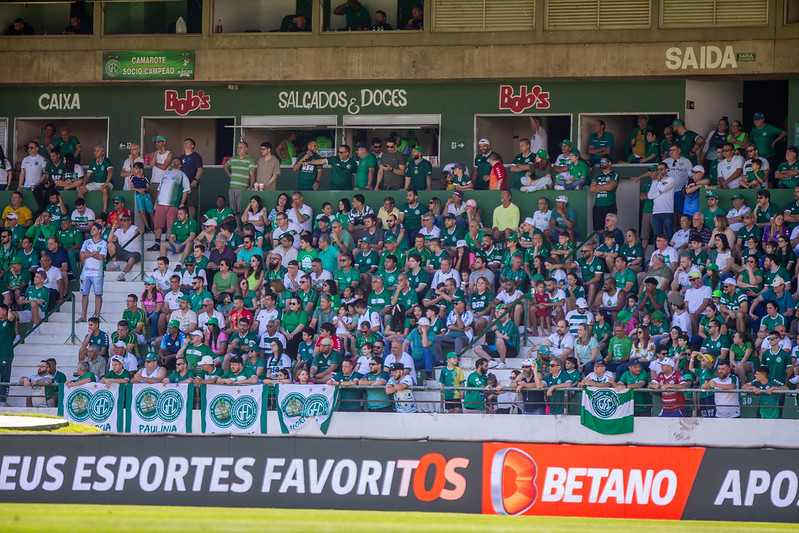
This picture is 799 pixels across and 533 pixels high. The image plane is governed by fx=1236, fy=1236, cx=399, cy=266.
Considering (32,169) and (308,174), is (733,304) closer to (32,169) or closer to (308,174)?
(308,174)

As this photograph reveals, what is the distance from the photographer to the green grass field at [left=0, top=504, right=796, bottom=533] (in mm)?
12016

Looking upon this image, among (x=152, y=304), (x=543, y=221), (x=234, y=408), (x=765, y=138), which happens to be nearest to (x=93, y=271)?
(x=152, y=304)

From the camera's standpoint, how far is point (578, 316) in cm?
1856

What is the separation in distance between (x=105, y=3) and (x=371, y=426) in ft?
37.2

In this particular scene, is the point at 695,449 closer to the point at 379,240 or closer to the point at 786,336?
the point at 786,336

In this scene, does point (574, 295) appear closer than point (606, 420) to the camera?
No

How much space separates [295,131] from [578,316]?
889cm

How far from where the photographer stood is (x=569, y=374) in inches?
701

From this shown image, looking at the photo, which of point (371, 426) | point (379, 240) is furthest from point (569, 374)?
point (379, 240)

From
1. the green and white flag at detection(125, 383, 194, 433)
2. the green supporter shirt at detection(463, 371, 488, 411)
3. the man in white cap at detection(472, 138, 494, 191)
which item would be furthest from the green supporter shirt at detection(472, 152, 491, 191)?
the green and white flag at detection(125, 383, 194, 433)

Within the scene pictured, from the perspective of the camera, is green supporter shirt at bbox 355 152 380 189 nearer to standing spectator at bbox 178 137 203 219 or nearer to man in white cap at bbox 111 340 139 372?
standing spectator at bbox 178 137 203 219

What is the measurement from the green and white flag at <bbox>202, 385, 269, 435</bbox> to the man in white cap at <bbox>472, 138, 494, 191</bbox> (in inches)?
247

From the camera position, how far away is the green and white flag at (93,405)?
18609 mm

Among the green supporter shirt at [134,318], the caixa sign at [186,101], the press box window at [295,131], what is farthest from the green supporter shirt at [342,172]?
the green supporter shirt at [134,318]
